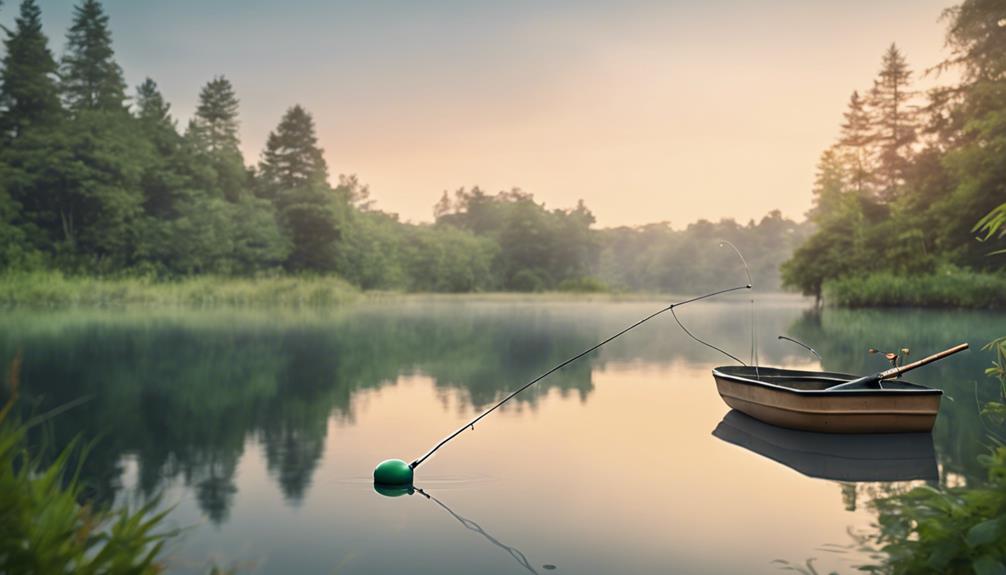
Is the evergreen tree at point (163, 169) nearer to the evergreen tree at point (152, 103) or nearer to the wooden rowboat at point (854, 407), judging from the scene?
the evergreen tree at point (152, 103)

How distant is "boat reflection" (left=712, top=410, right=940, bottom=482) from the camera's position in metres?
7.30

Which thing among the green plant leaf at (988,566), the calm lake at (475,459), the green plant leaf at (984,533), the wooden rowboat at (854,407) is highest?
the green plant leaf at (984,533)

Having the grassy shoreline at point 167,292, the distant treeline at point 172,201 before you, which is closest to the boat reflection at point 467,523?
the grassy shoreline at point 167,292

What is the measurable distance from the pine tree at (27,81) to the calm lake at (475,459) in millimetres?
30080

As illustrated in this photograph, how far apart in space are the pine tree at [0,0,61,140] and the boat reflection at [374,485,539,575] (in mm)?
43715

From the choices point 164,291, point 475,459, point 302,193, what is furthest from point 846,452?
point 302,193

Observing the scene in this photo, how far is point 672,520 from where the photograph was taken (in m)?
6.07

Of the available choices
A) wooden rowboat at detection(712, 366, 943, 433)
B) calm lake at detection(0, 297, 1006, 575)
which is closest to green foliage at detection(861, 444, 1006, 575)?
calm lake at detection(0, 297, 1006, 575)

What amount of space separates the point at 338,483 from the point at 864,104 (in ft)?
176

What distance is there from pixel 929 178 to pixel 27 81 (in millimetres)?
50051

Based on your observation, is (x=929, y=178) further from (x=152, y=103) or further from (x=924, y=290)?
(x=152, y=103)

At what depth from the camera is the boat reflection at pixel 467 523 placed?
203 inches

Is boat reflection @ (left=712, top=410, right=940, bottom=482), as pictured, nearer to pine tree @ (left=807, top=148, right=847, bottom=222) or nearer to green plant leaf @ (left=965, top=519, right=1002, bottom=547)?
green plant leaf @ (left=965, top=519, right=1002, bottom=547)

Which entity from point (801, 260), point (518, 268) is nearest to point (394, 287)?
point (518, 268)
